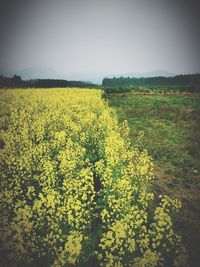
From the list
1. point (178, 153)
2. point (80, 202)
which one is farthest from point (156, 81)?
point (80, 202)

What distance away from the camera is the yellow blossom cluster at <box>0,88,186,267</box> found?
475 centimetres

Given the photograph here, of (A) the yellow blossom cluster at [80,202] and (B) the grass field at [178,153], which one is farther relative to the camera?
(B) the grass field at [178,153]

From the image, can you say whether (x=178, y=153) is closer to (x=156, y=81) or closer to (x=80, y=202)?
(x=80, y=202)

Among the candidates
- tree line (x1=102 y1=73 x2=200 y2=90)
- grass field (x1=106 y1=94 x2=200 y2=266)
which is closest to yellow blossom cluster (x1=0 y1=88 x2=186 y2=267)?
grass field (x1=106 y1=94 x2=200 y2=266)

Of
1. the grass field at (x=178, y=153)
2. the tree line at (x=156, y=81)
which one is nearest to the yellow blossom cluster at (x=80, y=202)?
the grass field at (x=178, y=153)

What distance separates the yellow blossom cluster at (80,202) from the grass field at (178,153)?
0.81 metres

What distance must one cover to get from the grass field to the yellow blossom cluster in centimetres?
81

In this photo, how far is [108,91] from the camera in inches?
2067

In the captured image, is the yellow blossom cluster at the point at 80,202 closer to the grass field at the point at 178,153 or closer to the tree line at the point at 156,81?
the grass field at the point at 178,153

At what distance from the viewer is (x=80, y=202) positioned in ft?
18.4

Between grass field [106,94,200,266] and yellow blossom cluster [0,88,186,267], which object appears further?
grass field [106,94,200,266]

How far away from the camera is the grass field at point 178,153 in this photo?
7925 millimetres

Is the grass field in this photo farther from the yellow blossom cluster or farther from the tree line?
the tree line

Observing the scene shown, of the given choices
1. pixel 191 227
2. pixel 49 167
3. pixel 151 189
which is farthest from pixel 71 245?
pixel 151 189
